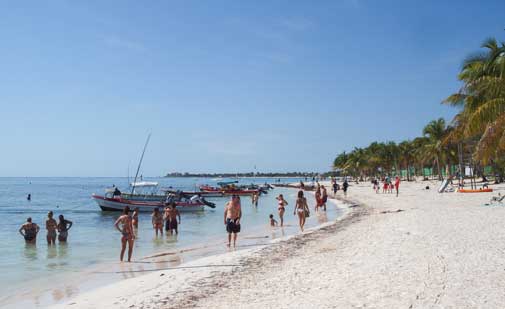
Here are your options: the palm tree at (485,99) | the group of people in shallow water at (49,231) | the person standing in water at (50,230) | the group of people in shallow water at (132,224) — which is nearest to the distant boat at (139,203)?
the group of people in shallow water at (132,224)

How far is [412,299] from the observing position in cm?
623

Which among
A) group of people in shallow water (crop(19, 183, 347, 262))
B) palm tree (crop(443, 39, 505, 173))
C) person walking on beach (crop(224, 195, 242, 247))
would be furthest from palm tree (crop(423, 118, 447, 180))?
person walking on beach (crop(224, 195, 242, 247))

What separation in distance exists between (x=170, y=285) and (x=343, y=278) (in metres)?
3.19

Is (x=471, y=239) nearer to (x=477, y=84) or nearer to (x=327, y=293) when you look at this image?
(x=327, y=293)

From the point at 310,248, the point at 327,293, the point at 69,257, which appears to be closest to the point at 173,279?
the point at 327,293

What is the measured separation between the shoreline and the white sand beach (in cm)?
2

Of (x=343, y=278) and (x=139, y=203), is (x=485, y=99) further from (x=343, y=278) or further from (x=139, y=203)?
(x=139, y=203)

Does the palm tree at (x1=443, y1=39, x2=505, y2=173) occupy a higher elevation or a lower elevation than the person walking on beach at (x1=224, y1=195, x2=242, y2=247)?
higher

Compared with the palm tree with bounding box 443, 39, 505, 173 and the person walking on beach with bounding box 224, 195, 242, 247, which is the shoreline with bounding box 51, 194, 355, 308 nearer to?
the person walking on beach with bounding box 224, 195, 242, 247

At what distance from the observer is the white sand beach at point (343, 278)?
6.43 meters

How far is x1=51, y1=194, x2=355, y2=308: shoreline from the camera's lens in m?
7.25

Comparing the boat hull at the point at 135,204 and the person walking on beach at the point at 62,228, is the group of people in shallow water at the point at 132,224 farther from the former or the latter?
the boat hull at the point at 135,204

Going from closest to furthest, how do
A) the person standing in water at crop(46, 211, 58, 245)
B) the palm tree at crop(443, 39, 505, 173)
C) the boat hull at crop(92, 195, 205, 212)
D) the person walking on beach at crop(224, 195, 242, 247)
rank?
the person walking on beach at crop(224, 195, 242, 247) → the person standing in water at crop(46, 211, 58, 245) → the palm tree at crop(443, 39, 505, 173) → the boat hull at crop(92, 195, 205, 212)

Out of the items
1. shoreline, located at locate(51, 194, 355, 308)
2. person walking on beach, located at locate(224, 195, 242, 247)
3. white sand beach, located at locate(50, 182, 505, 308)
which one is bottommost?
shoreline, located at locate(51, 194, 355, 308)
